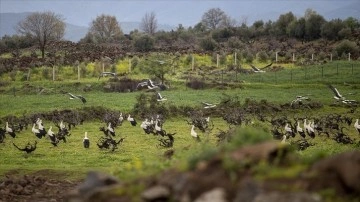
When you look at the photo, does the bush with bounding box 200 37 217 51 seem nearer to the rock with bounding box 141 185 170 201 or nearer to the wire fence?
the wire fence

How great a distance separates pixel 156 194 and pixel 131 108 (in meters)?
35.9

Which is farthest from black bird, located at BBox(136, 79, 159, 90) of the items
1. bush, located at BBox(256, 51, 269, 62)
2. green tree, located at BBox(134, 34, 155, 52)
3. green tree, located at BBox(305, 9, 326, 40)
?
green tree, located at BBox(305, 9, 326, 40)

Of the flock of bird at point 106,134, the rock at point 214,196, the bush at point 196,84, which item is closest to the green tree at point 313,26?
the bush at point 196,84

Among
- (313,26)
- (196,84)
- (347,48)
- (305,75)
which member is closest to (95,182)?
(196,84)

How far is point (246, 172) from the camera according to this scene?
9.00 metres

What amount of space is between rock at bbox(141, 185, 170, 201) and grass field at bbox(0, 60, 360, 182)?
2.84 ft

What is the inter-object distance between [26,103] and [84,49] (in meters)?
43.0

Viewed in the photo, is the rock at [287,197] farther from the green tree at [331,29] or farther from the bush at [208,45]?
the green tree at [331,29]

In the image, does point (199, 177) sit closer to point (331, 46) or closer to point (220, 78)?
point (220, 78)

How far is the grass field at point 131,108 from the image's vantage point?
24.0 m

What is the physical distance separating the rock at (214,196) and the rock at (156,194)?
0.65m

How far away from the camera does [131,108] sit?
44812 millimetres

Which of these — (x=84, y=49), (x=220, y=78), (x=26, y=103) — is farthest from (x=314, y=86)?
(x=84, y=49)

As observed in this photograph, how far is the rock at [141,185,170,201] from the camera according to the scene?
29.8 ft
